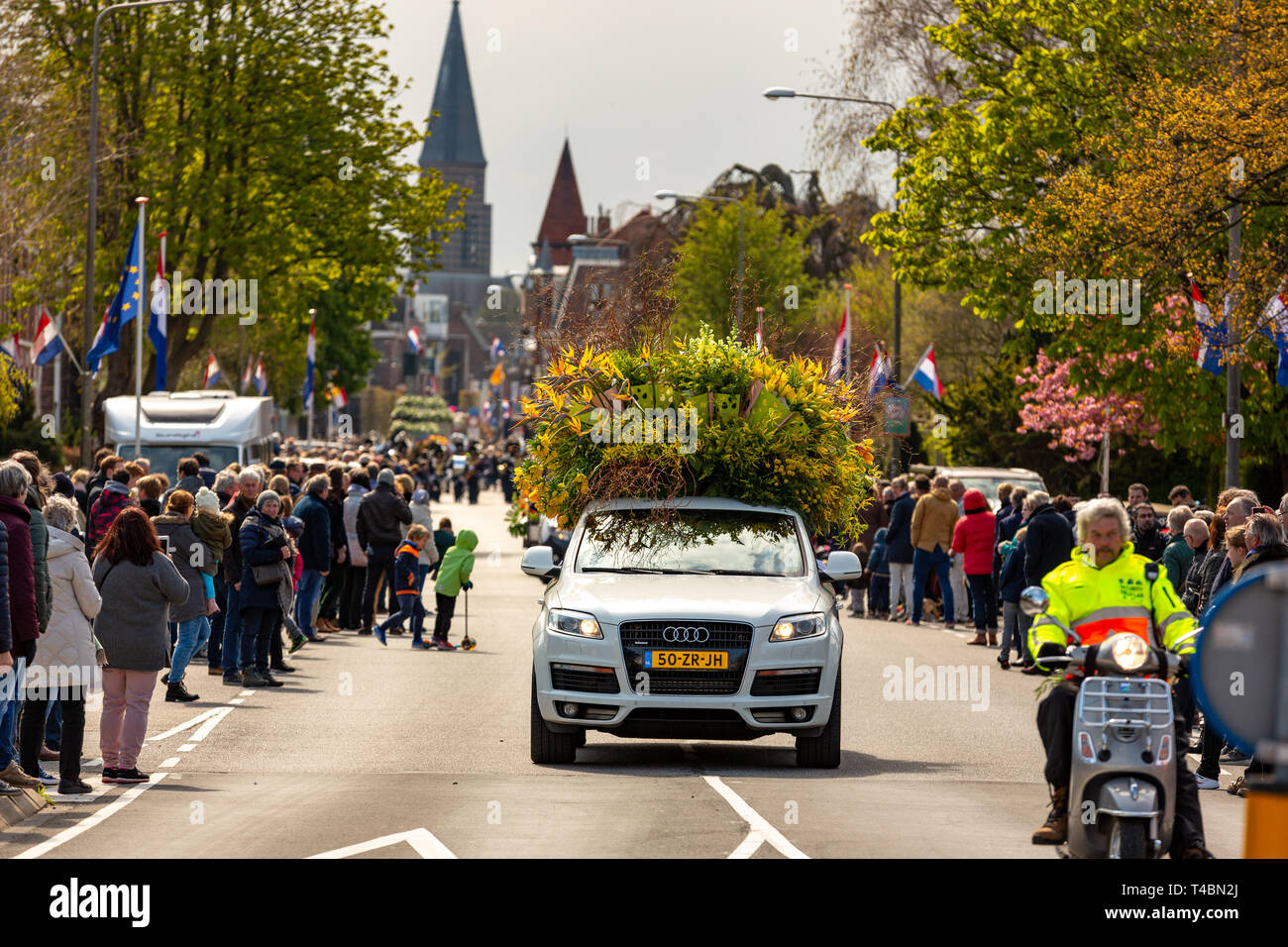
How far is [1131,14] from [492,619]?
13.9m

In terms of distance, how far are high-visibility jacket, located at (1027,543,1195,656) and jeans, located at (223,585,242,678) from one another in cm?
1085

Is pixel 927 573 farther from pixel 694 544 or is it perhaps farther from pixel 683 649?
pixel 683 649

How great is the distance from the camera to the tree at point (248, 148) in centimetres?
4200

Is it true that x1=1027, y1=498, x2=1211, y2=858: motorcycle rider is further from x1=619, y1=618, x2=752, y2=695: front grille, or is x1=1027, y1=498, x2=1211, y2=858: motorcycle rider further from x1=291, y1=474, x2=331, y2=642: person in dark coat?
x1=291, y1=474, x2=331, y2=642: person in dark coat

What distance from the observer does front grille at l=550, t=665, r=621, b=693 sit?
12961 mm

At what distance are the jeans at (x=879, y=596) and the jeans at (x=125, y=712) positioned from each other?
18086 millimetres

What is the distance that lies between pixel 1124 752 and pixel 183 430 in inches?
960

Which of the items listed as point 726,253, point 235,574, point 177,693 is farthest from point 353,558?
point 726,253

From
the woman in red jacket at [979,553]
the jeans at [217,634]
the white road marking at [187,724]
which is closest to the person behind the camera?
the white road marking at [187,724]

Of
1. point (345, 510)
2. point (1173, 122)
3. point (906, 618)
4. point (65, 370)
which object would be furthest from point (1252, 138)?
point (65, 370)

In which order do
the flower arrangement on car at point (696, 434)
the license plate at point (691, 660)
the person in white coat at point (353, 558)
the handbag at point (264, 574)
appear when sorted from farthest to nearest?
the person in white coat at point (353, 558) → the handbag at point (264, 574) → the flower arrangement on car at point (696, 434) → the license plate at point (691, 660)

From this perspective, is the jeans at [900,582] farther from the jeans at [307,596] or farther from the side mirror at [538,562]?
the side mirror at [538,562]

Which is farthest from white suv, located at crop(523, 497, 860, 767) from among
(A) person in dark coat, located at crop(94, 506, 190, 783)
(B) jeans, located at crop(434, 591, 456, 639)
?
(B) jeans, located at crop(434, 591, 456, 639)

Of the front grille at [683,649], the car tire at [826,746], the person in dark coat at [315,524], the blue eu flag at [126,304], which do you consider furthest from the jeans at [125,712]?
the blue eu flag at [126,304]
